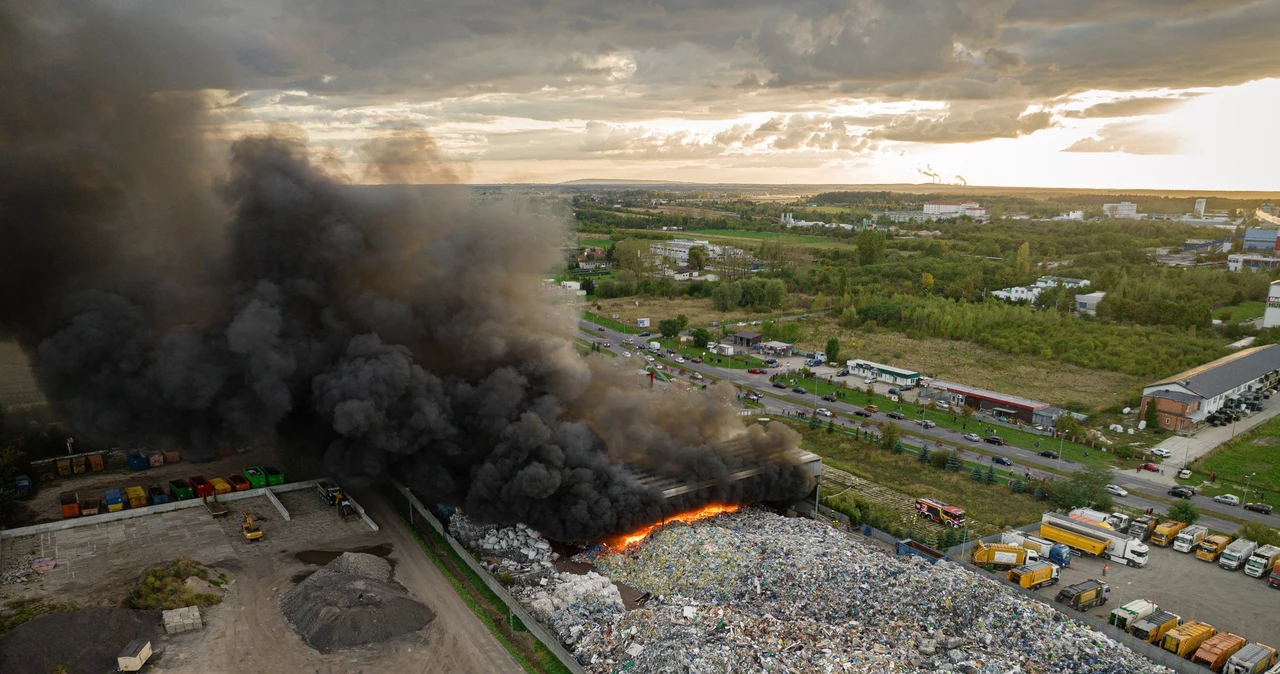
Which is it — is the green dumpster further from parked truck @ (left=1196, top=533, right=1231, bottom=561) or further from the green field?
the green field

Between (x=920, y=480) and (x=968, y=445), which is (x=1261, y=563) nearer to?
(x=920, y=480)

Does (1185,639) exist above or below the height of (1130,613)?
above

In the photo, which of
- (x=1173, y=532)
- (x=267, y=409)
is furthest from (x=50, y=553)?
(x=1173, y=532)

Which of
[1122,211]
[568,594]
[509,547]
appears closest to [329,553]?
[509,547]

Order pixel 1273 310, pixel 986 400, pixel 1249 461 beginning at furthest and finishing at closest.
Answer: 1. pixel 1273 310
2. pixel 986 400
3. pixel 1249 461

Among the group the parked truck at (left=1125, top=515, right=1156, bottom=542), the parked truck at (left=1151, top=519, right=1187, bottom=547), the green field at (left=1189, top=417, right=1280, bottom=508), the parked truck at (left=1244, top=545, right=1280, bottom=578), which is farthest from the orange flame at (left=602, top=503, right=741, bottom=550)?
the green field at (left=1189, top=417, right=1280, bottom=508)
